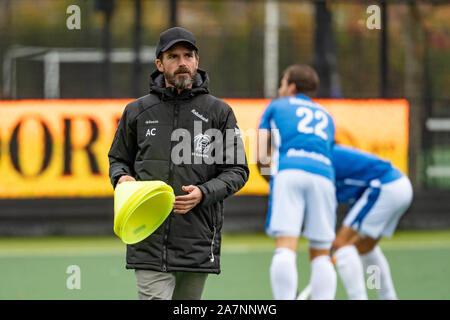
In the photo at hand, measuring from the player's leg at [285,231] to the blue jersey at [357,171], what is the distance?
707 mm

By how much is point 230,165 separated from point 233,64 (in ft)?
24.1

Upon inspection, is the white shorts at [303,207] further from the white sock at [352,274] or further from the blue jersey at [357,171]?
the blue jersey at [357,171]

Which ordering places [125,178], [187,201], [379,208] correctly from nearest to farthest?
[187,201], [125,178], [379,208]

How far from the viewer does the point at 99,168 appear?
1145 centimetres

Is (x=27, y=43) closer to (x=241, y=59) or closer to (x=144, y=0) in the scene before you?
(x=144, y=0)

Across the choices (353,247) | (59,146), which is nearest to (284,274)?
(353,247)

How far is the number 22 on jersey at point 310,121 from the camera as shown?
6.66 meters

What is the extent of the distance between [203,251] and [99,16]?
7642 millimetres

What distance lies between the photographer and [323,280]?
6551 millimetres

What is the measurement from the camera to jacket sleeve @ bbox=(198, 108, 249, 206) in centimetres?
473

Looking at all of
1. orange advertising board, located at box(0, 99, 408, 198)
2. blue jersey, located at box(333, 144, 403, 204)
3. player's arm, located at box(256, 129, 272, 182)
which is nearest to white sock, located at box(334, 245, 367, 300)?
blue jersey, located at box(333, 144, 403, 204)

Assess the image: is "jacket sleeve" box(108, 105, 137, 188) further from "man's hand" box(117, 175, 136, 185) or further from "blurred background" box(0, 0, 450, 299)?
"blurred background" box(0, 0, 450, 299)

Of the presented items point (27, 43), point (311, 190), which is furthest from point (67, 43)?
point (311, 190)

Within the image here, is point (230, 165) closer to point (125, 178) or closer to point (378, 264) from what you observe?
point (125, 178)
